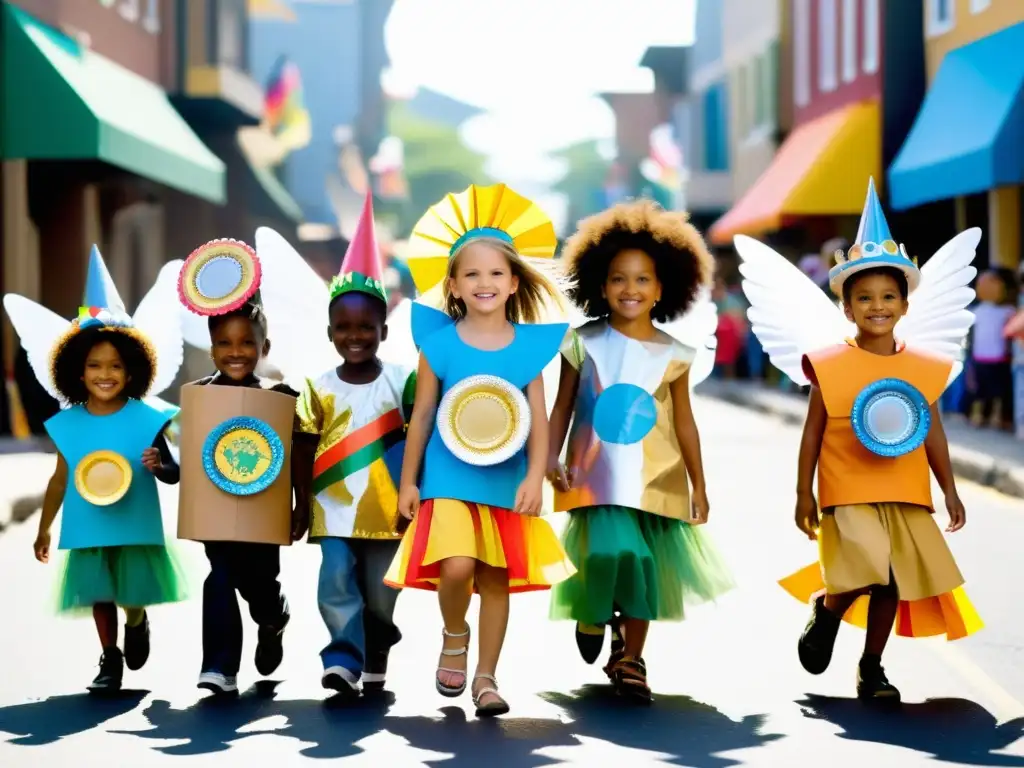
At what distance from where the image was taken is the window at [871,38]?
92.5ft

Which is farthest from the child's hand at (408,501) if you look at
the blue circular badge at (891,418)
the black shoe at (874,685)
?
the black shoe at (874,685)

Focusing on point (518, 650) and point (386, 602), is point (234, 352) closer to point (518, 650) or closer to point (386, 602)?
point (386, 602)

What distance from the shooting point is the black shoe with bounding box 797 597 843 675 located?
6.79 meters

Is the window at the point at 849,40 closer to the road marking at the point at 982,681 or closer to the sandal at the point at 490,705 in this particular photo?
the road marking at the point at 982,681

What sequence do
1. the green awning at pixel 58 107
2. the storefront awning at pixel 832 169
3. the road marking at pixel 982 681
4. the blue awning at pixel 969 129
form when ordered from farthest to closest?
1. the storefront awning at pixel 832 169
2. the blue awning at pixel 969 129
3. the green awning at pixel 58 107
4. the road marking at pixel 982 681

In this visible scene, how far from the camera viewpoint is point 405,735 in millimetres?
6078

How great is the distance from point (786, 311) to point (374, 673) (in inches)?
77.6

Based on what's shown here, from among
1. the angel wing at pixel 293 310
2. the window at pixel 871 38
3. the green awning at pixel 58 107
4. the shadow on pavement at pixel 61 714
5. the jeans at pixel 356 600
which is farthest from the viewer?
the window at pixel 871 38

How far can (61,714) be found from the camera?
21.3 feet

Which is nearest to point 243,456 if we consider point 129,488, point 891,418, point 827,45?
point 129,488

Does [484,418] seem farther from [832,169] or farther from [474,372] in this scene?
[832,169]

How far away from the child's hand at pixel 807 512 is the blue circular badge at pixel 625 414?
0.58 metres

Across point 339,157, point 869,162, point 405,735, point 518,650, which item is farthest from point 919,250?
point 339,157

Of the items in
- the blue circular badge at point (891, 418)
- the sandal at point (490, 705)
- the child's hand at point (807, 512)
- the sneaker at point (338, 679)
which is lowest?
the sandal at point (490, 705)
